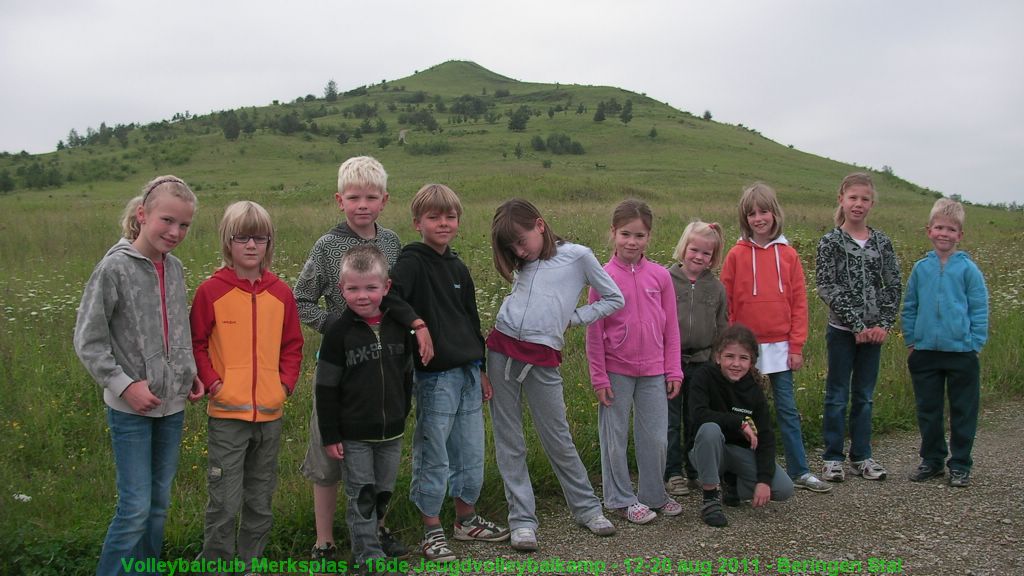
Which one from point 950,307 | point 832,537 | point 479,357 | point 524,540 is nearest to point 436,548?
point 524,540

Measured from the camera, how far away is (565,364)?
6738mm

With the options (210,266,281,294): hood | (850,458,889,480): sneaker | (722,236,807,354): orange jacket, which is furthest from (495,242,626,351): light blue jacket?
(850,458,889,480): sneaker

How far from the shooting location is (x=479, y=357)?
3961mm

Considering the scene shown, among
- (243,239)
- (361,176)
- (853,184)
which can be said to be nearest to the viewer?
(243,239)

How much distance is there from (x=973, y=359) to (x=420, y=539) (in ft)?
12.9

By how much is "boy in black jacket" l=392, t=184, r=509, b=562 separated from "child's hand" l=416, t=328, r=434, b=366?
140 millimetres

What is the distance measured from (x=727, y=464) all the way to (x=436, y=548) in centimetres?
184

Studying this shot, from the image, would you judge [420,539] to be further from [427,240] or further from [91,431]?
[91,431]

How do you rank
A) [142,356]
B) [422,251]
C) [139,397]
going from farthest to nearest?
[422,251] < [142,356] < [139,397]

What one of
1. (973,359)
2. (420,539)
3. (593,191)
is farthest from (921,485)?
(593,191)

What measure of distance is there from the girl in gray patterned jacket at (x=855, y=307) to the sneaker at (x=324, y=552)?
3.28 m

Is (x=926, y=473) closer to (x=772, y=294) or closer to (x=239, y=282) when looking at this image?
(x=772, y=294)

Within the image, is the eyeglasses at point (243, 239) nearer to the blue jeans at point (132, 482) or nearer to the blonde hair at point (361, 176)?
the blonde hair at point (361, 176)

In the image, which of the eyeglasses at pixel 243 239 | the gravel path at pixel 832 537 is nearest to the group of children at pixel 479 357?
the eyeglasses at pixel 243 239
